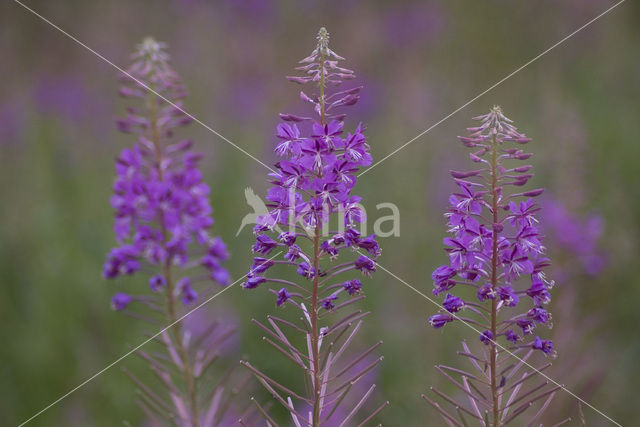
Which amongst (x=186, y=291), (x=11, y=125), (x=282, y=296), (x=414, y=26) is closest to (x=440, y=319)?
(x=282, y=296)

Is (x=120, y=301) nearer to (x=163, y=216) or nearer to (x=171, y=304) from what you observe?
(x=171, y=304)

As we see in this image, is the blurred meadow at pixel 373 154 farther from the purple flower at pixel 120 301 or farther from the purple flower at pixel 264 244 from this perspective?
the purple flower at pixel 264 244

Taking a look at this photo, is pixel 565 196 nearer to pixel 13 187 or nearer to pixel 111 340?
pixel 111 340

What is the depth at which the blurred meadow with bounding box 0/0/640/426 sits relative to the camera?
604 centimetres

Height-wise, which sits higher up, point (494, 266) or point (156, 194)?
point (156, 194)

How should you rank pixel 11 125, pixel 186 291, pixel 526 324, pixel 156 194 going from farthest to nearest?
pixel 11 125, pixel 186 291, pixel 156 194, pixel 526 324

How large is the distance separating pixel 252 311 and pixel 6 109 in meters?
5.89

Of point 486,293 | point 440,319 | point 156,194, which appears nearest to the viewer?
point 486,293

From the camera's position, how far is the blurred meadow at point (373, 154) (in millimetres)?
6039

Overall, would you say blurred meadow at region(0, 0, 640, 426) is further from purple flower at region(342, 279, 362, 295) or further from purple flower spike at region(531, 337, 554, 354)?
purple flower at region(342, 279, 362, 295)

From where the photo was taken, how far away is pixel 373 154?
10.1 m

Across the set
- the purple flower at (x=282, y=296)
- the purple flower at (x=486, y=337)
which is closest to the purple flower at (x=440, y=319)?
the purple flower at (x=486, y=337)

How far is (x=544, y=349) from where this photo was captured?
270cm

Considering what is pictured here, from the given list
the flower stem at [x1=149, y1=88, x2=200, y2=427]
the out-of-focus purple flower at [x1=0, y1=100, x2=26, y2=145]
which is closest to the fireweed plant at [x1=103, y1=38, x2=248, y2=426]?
the flower stem at [x1=149, y1=88, x2=200, y2=427]
